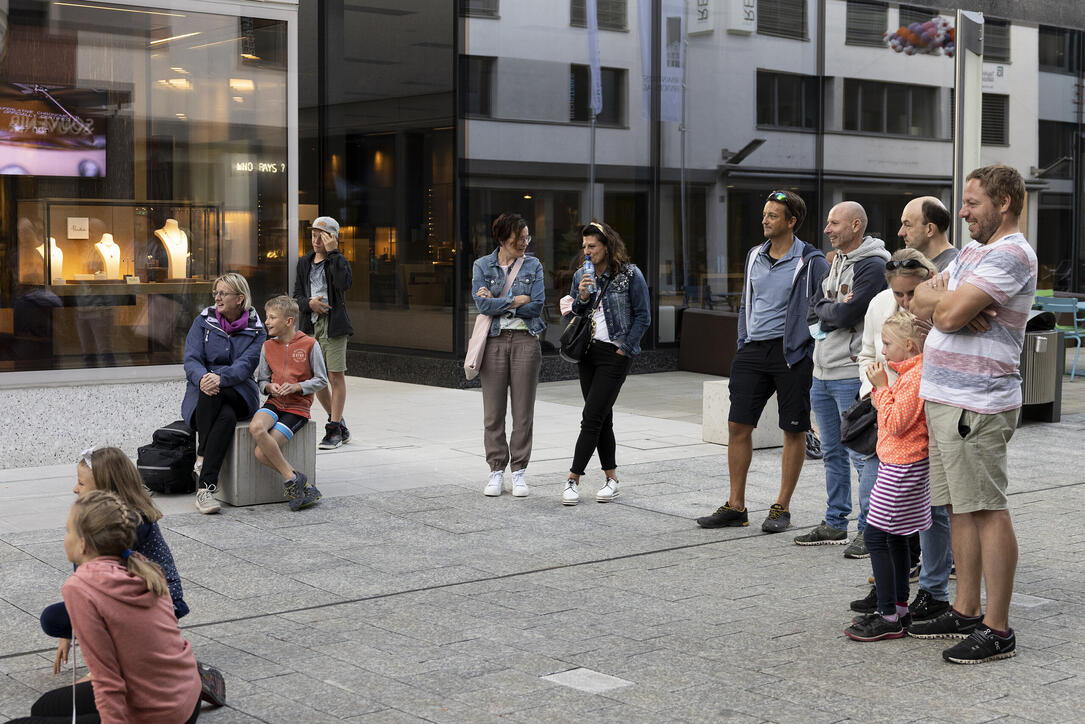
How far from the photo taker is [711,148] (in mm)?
17188

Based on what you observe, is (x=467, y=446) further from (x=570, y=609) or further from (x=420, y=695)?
(x=420, y=695)

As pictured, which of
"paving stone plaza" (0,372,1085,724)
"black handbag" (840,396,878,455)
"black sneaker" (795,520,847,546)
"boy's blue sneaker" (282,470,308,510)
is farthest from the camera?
"boy's blue sneaker" (282,470,308,510)

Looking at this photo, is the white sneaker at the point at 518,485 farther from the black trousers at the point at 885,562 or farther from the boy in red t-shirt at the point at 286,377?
the black trousers at the point at 885,562

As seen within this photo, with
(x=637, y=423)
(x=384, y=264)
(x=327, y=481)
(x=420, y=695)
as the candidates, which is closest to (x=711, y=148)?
(x=384, y=264)

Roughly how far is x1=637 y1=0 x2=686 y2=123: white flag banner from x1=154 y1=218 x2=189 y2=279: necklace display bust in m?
7.89

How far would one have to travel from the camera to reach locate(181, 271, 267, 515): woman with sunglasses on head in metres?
7.91

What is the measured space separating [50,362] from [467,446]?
10.5 feet

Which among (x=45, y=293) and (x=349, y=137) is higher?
(x=349, y=137)

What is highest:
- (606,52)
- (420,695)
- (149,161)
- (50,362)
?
(606,52)

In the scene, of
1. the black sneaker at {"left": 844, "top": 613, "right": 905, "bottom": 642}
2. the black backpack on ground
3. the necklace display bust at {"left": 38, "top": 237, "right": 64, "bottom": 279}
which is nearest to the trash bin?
the black sneaker at {"left": 844, "top": 613, "right": 905, "bottom": 642}

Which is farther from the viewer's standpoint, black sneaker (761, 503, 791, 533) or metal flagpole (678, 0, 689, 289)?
metal flagpole (678, 0, 689, 289)

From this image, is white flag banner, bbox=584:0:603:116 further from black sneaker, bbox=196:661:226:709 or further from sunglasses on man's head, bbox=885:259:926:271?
black sneaker, bbox=196:661:226:709

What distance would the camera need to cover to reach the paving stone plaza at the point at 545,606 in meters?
4.52

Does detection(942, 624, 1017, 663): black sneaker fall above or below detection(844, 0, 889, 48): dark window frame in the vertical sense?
below
